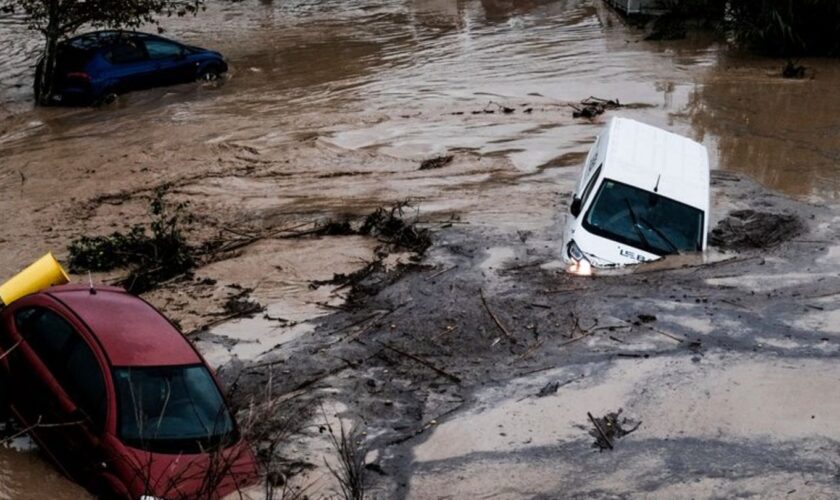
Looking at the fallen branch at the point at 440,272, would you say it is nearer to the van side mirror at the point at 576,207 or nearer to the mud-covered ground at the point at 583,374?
the mud-covered ground at the point at 583,374

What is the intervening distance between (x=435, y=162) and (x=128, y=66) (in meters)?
7.28

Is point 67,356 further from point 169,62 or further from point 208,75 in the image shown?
point 208,75

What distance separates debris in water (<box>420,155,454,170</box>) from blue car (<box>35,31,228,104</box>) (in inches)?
275

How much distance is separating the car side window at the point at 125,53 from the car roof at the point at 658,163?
10.9 metres

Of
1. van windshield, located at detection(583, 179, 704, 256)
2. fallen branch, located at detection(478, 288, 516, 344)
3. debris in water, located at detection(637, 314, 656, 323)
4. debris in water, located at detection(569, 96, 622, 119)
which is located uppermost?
van windshield, located at detection(583, 179, 704, 256)

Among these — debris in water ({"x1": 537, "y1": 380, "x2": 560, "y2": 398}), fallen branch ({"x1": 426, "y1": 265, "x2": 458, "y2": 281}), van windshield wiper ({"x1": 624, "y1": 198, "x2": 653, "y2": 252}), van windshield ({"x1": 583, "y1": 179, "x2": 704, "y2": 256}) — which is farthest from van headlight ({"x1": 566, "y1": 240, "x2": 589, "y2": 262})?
debris in water ({"x1": 537, "y1": 380, "x2": 560, "y2": 398})

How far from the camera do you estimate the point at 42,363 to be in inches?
307

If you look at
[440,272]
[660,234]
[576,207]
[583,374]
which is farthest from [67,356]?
[660,234]

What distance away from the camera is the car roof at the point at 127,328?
7633 mm

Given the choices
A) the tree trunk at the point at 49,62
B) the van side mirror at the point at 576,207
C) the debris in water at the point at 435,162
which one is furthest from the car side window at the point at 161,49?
the van side mirror at the point at 576,207

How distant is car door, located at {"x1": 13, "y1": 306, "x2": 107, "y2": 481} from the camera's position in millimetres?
7293

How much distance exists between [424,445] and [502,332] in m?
2.19

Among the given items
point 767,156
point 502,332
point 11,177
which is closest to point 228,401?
point 502,332

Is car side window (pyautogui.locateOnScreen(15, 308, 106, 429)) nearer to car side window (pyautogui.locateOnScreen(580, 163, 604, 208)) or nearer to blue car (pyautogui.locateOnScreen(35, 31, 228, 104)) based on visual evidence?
car side window (pyautogui.locateOnScreen(580, 163, 604, 208))
